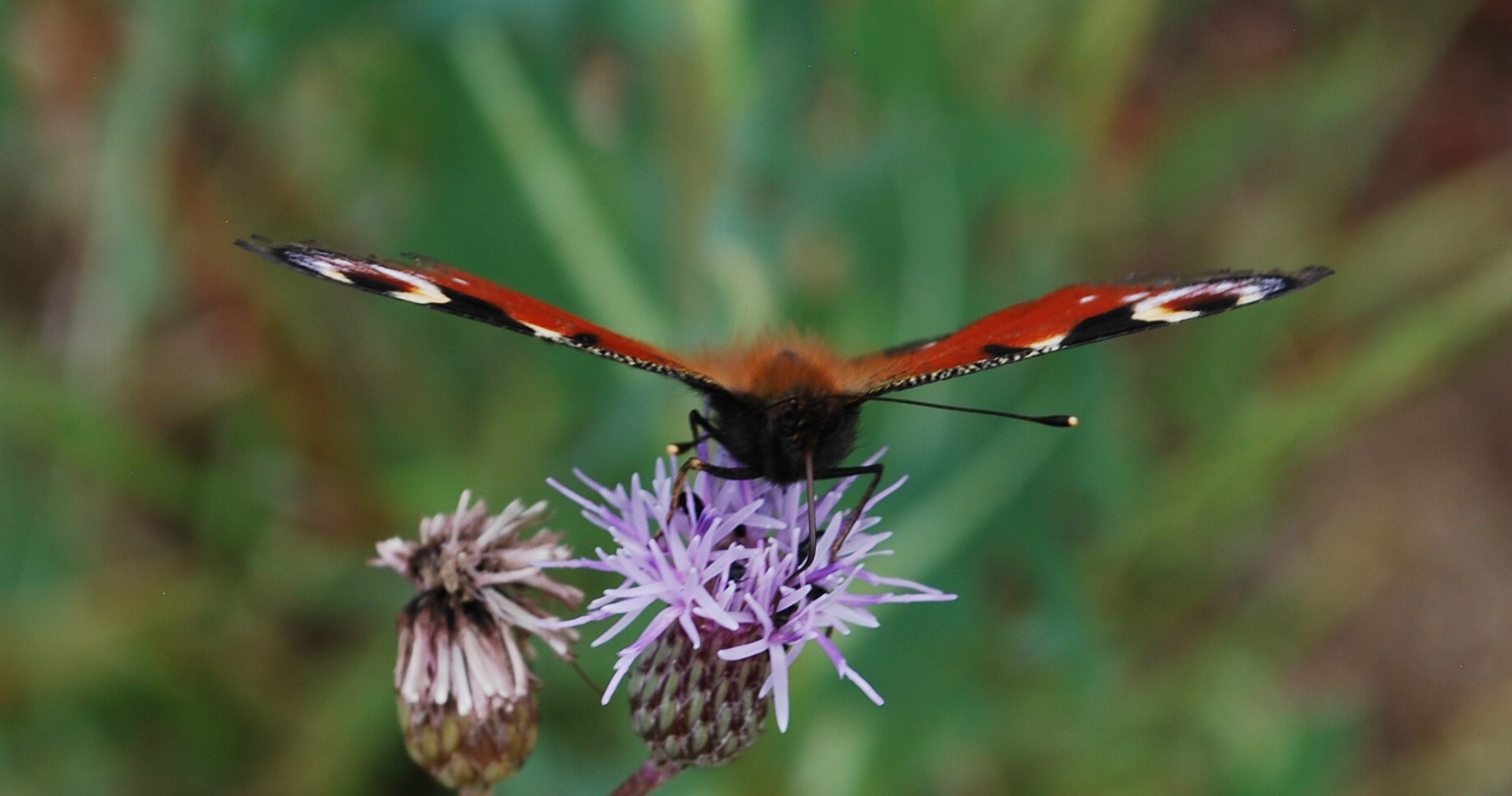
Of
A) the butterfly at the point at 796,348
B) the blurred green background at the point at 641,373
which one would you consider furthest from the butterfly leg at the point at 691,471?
the blurred green background at the point at 641,373

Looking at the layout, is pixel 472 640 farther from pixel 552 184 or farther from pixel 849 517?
pixel 552 184

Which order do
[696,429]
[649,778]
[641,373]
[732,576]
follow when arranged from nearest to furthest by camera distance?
1. [649,778]
2. [732,576]
3. [696,429]
4. [641,373]

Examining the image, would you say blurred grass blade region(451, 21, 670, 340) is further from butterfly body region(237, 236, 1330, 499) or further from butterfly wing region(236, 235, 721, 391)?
butterfly wing region(236, 235, 721, 391)

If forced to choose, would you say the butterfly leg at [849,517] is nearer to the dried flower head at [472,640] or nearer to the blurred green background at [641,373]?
the dried flower head at [472,640]

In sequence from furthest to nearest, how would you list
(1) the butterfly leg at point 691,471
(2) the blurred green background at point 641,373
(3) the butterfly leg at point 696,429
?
(2) the blurred green background at point 641,373
(3) the butterfly leg at point 696,429
(1) the butterfly leg at point 691,471

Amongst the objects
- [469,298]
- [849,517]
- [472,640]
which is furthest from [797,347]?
[472,640]

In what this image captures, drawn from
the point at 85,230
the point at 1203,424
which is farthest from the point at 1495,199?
the point at 85,230
